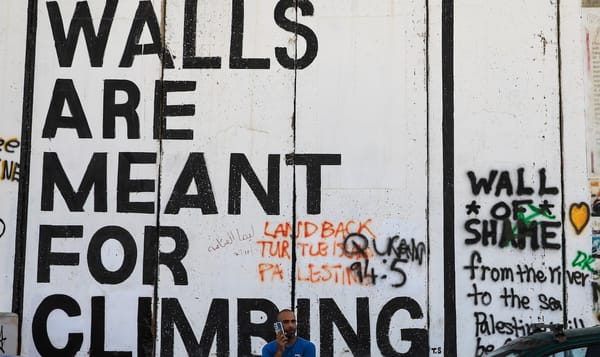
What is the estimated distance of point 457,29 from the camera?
31.9 feet

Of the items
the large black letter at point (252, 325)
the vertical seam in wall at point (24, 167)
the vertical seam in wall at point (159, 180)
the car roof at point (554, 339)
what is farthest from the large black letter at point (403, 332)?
the vertical seam in wall at point (24, 167)

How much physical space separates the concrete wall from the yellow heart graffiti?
29 millimetres

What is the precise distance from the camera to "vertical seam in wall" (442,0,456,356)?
30.9 feet

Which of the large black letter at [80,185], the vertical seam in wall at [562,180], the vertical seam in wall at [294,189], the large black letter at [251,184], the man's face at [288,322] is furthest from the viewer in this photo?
the large black letter at [80,185]

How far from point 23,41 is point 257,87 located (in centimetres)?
278

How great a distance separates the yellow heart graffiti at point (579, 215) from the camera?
31.0 ft

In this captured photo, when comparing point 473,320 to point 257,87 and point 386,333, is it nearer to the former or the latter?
point 386,333

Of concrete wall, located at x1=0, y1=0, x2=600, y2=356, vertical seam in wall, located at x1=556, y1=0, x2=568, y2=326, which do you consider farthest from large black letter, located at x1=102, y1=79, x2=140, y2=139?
vertical seam in wall, located at x1=556, y1=0, x2=568, y2=326

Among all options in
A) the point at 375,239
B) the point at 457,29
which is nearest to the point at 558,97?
the point at 457,29

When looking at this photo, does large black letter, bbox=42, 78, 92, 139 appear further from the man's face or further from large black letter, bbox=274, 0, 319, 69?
the man's face

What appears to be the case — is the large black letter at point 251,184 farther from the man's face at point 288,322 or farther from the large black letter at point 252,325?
the man's face at point 288,322

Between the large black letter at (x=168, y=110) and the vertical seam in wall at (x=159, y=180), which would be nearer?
the vertical seam in wall at (x=159, y=180)

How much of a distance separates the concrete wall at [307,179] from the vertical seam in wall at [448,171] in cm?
2

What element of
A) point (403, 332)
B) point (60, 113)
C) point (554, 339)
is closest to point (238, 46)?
point (60, 113)
